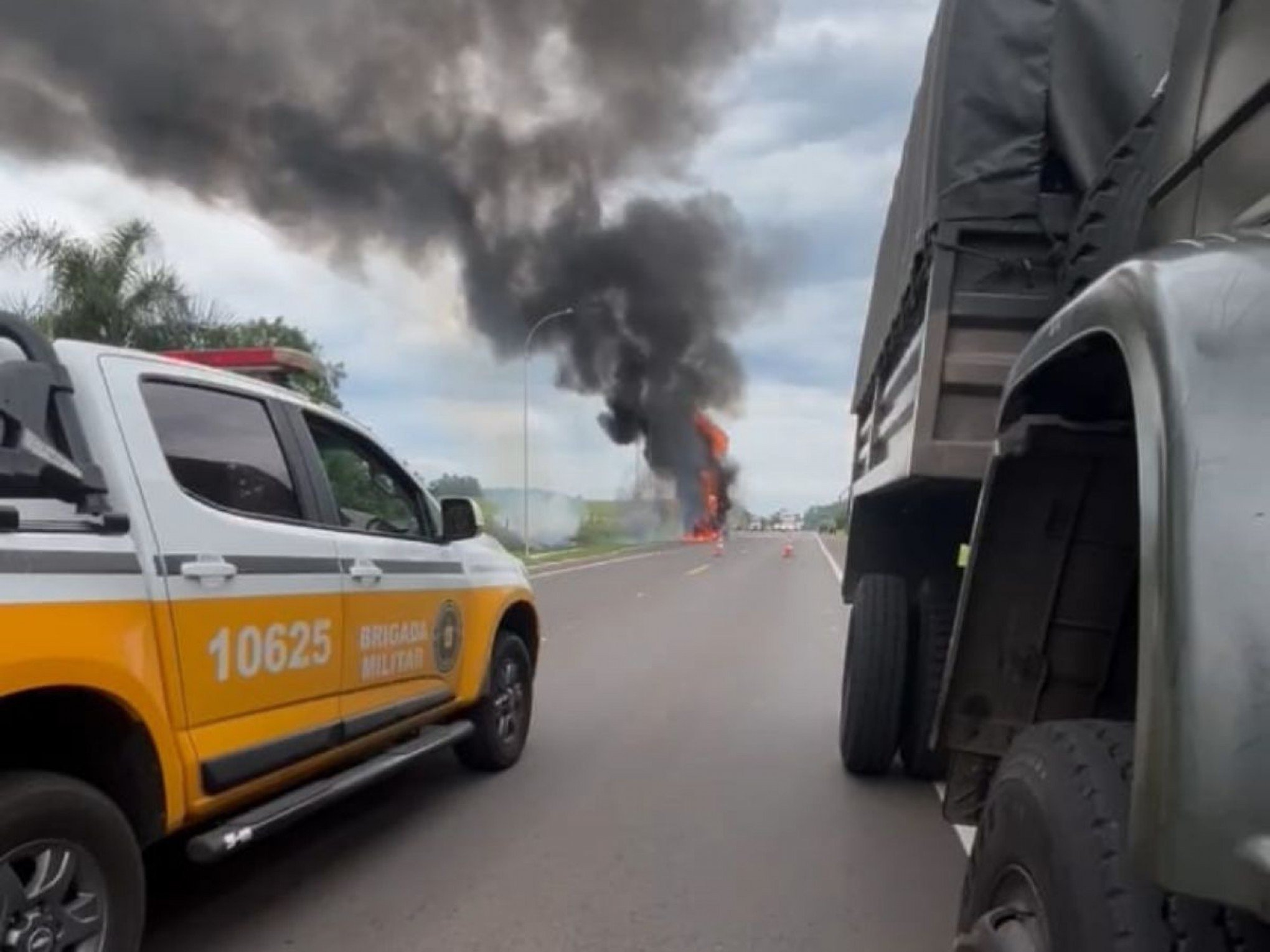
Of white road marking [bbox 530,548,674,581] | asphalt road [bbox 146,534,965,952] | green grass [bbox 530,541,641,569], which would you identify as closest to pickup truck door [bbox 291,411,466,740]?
asphalt road [bbox 146,534,965,952]

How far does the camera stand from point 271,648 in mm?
3549

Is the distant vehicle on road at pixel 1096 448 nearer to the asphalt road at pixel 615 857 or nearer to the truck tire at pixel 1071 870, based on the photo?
the truck tire at pixel 1071 870

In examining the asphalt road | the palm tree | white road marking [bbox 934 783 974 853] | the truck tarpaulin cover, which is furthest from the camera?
the palm tree

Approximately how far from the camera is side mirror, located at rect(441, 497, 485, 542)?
17.1 feet

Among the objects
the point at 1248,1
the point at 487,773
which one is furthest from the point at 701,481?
the point at 1248,1

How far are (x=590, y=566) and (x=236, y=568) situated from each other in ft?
86.0

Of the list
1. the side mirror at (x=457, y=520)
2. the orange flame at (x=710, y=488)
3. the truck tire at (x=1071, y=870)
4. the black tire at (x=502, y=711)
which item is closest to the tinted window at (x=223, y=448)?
the side mirror at (x=457, y=520)

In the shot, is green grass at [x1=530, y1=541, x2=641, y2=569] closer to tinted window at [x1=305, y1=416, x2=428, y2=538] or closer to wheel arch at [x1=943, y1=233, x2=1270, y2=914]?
tinted window at [x1=305, y1=416, x2=428, y2=538]

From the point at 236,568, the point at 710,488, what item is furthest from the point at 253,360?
the point at 710,488

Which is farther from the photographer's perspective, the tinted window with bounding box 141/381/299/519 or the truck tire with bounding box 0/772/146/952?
the tinted window with bounding box 141/381/299/519

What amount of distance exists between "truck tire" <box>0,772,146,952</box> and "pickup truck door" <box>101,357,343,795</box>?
1.32 feet

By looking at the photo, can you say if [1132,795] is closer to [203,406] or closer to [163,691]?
[163,691]

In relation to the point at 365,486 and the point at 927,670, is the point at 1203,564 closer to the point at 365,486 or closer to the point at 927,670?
the point at 365,486

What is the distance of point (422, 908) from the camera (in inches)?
154
